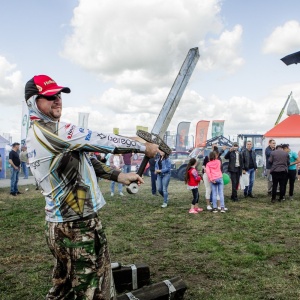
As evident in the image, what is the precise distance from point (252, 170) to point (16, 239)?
314 inches

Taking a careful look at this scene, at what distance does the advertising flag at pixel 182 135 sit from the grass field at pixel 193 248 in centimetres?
1670

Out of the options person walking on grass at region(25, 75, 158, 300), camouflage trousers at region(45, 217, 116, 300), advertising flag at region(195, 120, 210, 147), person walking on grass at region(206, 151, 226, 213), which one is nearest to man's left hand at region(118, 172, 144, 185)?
person walking on grass at region(25, 75, 158, 300)

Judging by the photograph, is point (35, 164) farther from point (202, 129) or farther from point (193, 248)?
point (202, 129)

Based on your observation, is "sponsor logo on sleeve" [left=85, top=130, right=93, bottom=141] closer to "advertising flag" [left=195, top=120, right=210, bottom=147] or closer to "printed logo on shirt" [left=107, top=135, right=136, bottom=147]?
"printed logo on shirt" [left=107, top=135, right=136, bottom=147]

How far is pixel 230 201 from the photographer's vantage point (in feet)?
35.5

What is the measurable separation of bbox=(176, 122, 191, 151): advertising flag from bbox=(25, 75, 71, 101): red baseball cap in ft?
79.5

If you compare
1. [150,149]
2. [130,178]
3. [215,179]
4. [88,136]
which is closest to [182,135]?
[215,179]

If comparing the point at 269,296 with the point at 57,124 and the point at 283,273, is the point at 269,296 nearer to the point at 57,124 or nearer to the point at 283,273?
the point at 283,273

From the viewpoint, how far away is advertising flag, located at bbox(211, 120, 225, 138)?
27.9 metres

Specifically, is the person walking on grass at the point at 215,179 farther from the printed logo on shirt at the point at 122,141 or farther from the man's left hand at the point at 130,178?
the printed logo on shirt at the point at 122,141

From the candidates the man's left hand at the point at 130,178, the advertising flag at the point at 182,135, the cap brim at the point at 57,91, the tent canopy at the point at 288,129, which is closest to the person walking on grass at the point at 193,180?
the man's left hand at the point at 130,178

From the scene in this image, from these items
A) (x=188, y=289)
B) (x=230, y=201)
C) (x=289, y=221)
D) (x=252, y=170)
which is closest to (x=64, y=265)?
(x=188, y=289)

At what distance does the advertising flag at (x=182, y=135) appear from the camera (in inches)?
1054

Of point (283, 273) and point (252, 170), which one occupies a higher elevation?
point (252, 170)
